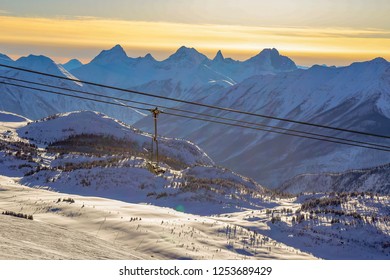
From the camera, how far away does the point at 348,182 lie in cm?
12588

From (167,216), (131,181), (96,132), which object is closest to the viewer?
(167,216)

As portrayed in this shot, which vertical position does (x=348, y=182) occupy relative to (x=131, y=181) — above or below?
below

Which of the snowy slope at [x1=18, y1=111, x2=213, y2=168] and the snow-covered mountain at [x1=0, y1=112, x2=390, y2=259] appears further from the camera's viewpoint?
the snowy slope at [x1=18, y1=111, x2=213, y2=168]

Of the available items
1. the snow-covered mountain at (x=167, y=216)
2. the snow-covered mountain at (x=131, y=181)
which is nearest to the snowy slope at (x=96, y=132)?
the snow-covered mountain at (x=131, y=181)

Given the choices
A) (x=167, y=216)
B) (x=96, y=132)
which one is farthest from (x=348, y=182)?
(x=167, y=216)

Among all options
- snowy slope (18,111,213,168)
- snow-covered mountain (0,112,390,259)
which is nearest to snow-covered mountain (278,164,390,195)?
snowy slope (18,111,213,168)

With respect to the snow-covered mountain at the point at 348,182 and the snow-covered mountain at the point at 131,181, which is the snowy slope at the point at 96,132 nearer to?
the snow-covered mountain at the point at 131,181

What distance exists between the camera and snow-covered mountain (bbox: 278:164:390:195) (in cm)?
11562

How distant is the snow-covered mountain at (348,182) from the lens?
379 ft

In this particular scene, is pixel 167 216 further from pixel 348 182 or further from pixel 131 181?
pixel 348 182

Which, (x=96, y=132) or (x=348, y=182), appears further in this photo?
(x=348, y=182)

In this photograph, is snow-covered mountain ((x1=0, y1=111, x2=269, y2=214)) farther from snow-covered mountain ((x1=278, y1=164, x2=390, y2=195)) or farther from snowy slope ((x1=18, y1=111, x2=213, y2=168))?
snow-covered mountain ((x1=278, y1=164, x2=390, y2=195))
